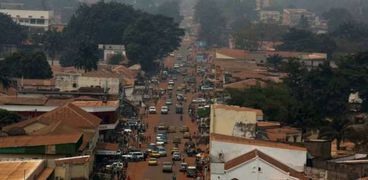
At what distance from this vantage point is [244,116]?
152 feet

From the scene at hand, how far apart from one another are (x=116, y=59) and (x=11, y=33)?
538 inches

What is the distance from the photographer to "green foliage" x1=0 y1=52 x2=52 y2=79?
72.6 m

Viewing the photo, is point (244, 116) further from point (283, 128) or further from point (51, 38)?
point (51, 38)

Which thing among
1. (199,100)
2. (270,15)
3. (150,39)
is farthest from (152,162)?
(270,15)

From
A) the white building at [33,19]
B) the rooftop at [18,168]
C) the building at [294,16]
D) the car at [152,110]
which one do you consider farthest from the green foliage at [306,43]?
the rooftop at [18,168]

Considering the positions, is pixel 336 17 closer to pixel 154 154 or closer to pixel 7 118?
pixel 154 154

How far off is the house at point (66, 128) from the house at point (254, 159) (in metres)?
4.68

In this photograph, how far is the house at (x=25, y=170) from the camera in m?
32.5

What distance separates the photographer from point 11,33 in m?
101

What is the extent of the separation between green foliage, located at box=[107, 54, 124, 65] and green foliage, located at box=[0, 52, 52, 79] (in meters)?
16.8

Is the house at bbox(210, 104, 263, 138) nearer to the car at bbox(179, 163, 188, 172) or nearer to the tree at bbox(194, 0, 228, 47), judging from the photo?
the car at bbox(179, 163, 188, 172)

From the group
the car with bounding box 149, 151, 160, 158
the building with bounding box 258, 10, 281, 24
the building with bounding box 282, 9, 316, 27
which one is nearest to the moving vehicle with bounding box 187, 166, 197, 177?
the car with bounding box 149, 151, 160, 158

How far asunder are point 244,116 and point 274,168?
788cm

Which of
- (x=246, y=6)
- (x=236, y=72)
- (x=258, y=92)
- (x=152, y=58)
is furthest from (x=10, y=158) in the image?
(x=246, y=6)
